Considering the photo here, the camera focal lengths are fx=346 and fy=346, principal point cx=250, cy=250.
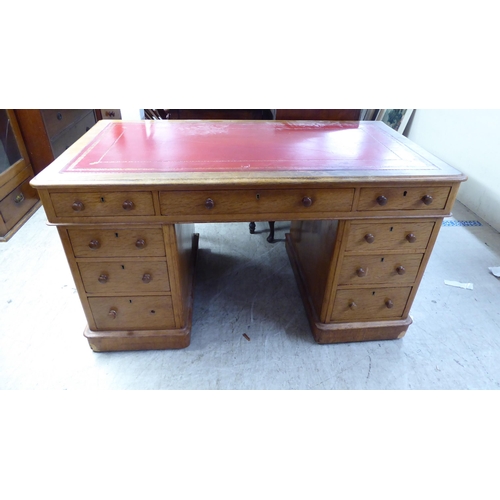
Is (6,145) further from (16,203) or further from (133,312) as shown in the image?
(133,312)

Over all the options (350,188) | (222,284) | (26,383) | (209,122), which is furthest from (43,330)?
(350,188)

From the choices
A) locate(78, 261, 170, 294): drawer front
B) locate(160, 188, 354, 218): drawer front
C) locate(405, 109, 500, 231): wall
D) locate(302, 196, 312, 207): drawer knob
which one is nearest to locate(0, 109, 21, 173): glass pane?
locate(78, 261, 170, 294): drawer front

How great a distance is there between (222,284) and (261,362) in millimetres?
550

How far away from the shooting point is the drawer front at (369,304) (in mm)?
1430

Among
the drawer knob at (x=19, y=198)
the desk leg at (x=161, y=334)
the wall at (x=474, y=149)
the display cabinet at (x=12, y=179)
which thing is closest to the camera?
the desk leg at (x=161, y=334)

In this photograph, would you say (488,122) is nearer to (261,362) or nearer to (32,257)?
(261,362)

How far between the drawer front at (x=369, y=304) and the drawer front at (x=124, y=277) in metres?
0.72

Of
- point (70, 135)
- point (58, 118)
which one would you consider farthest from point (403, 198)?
point (70, 135)

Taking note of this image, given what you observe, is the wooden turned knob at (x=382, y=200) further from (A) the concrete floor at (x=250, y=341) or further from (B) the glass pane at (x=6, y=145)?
(B) the glass pane at (x=6, y=145)

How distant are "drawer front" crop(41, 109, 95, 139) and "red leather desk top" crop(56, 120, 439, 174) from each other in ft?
4.01

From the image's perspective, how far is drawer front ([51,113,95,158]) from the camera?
8.39ft

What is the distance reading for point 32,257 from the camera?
2.00 metres

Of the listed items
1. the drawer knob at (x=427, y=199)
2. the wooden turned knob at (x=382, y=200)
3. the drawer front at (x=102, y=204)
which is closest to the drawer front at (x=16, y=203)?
the drawer front at (x=102, y=204)

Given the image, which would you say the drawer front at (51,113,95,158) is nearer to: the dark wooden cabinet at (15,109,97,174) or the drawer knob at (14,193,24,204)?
the dark wooden cabinet at (15,109,97,174)
